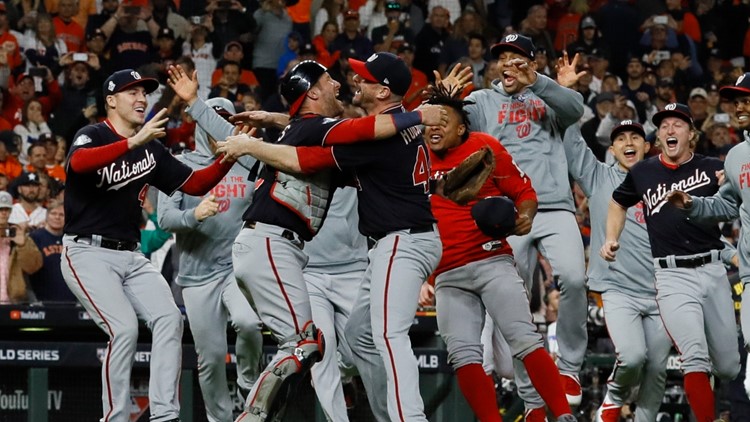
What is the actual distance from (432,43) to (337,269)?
808cm

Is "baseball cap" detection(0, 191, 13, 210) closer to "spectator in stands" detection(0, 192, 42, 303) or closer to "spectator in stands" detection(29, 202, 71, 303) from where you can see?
"spectator in stands" detection(0, 192, 42, 303)

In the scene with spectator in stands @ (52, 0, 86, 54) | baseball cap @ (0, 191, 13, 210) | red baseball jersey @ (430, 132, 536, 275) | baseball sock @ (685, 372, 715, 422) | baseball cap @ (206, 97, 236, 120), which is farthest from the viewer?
spectator in stands @ (52, 0, 86, 54)

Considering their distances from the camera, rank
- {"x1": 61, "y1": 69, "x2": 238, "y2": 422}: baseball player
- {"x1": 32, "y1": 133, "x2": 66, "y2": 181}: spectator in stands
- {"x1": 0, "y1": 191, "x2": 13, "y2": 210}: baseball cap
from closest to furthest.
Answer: {"x1": 61, "y1": 69, "x2": 238, "y2": 422}: baseball player, {"x1": 0, "y1": 191, "x2": 13, "y2": 210}: baseball cap, {"x1": 32, "y1": 133, "x2": 66, "y2": 181}: spectator in stands

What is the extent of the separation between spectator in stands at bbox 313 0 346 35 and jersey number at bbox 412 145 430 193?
9425 mm

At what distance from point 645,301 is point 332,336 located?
2.33m

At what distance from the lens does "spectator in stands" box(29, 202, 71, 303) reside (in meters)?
11.7

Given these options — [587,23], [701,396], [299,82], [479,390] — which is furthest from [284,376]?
[587,23]

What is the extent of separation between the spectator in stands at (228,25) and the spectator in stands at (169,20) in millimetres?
342

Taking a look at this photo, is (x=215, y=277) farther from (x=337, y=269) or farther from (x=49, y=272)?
(x=49, y=272)

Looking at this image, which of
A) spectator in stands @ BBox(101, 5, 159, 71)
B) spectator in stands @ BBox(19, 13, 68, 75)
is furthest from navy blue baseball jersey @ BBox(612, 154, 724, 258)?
spectator in stands @ BBox(19, 13, 68, 75)

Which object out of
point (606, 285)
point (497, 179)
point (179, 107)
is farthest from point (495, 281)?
point (179, 107)

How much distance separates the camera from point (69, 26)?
16188 mm

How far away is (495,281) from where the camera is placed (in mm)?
8125

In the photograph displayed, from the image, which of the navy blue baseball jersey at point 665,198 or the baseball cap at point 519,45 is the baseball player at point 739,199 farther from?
the baseball cap at point 519,45
